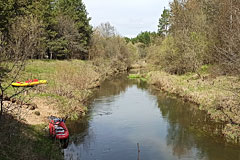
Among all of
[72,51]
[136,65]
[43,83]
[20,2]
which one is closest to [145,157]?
[43,83]

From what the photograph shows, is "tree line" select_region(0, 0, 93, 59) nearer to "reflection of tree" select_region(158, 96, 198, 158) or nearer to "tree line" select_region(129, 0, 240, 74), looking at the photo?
"reflection of tree" select_region(158, 96, 198, 158)

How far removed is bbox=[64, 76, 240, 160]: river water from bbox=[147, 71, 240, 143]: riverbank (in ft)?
2.49

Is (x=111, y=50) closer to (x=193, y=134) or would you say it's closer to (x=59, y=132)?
(x=193, y=134)

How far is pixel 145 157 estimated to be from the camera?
38.8 feet

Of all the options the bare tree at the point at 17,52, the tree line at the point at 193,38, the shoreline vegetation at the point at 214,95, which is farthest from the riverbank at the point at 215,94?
the bare tree at the point at 17,52

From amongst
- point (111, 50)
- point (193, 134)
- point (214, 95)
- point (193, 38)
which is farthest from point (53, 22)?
point (193, 134)

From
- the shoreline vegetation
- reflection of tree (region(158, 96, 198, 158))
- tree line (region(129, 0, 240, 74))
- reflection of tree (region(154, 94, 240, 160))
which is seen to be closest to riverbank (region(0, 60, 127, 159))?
reflection of tree (region(158, 96, 198, 158))

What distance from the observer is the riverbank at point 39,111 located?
9141mm

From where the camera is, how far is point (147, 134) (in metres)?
15.0

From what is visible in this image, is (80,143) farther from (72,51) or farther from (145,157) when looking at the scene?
(72,51)

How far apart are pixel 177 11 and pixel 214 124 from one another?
Result: 22991mm

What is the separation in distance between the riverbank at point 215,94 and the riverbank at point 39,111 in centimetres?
992

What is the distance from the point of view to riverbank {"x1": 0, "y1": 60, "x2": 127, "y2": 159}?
914 cm

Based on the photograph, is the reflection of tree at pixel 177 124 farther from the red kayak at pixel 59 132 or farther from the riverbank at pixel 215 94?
the red kayak at pixel 59 132
